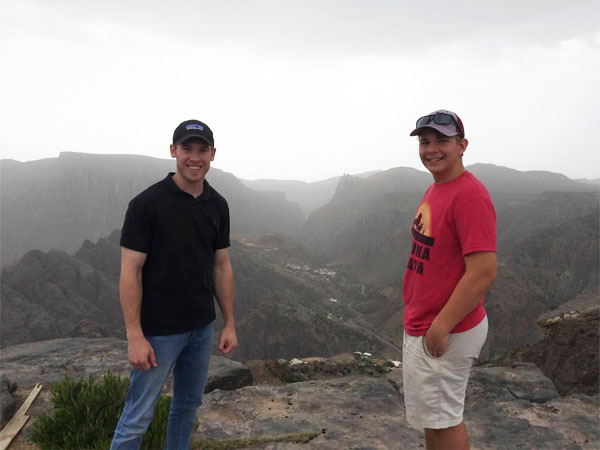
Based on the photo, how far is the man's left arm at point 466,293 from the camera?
86.0 inches

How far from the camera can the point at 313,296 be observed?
42312 millimetres

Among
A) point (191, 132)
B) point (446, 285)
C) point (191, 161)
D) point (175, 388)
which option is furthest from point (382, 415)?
point (191, 132)

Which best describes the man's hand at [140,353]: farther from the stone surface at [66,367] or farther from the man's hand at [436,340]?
the stone surface at [66,367]

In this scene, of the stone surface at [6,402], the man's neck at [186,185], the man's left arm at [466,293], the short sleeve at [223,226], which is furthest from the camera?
the stone surface at [6,402]

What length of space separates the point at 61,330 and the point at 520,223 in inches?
2058

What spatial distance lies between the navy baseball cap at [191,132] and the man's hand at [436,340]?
6.54ft

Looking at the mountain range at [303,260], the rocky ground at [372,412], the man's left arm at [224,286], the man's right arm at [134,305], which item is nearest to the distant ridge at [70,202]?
the mountain range at [303,260]

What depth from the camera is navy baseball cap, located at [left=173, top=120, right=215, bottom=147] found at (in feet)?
8.69

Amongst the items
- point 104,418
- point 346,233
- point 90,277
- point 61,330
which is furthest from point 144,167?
point 104,418

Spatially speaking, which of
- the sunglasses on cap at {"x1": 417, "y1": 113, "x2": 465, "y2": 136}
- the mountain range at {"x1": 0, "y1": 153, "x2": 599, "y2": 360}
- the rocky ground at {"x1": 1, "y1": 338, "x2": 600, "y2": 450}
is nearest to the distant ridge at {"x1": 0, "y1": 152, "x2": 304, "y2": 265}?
the mountain range at {"x1": 0, "y1": 153, "x2": 599, "y2": 360}

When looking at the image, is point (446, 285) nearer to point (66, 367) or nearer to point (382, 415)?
point (382, 415)

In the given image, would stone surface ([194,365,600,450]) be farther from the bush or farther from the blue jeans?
the blue jeans

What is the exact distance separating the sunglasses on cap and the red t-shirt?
30cm

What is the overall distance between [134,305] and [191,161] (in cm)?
107
